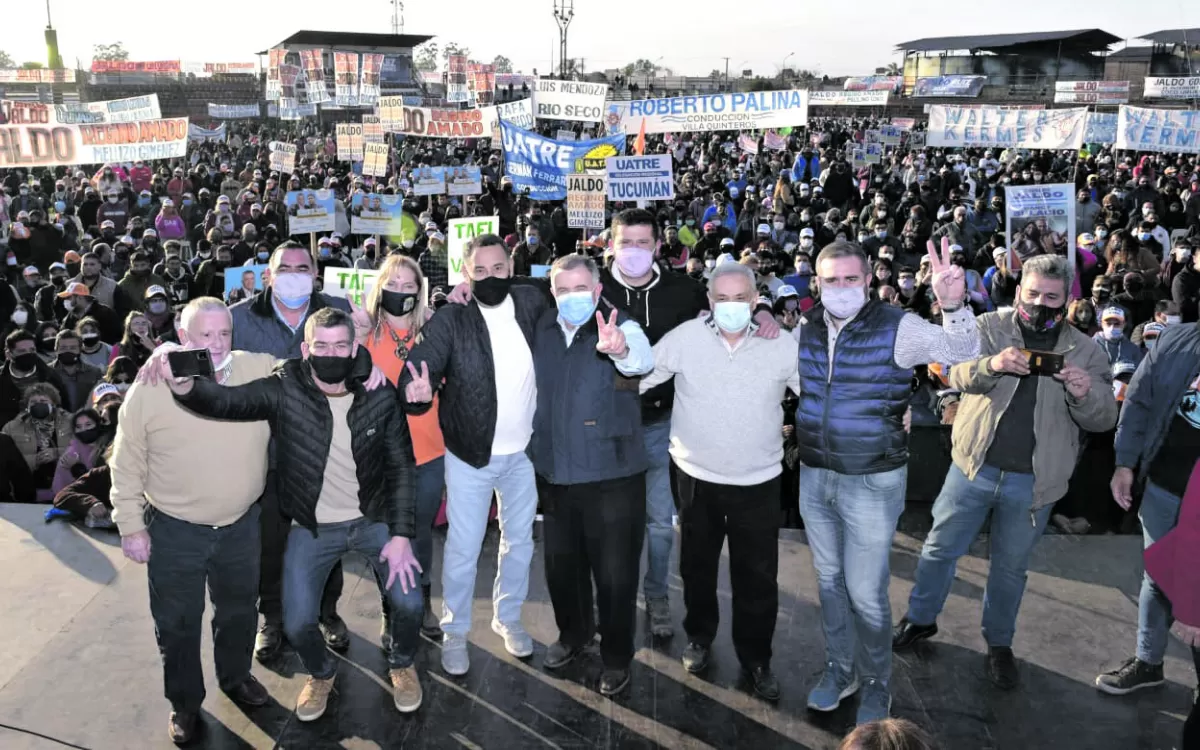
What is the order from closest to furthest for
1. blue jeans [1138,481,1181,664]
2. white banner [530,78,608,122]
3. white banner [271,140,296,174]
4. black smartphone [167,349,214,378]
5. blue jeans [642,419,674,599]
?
black smartphone [167,349,214,378] → blue jeans [1138,481,1181,664] → blue jeans [642,419,674,599] → white banner [530,78,608,122] → white banner [271,140,296,174]

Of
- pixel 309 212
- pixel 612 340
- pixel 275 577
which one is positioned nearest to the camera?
pixel 612 340

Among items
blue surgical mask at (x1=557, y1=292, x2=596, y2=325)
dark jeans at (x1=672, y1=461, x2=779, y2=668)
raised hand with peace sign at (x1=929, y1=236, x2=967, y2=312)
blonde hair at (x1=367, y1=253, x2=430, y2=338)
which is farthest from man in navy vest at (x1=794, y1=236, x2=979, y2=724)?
blonde hair at (x1=367, y1=253, x2=430, y2=338)

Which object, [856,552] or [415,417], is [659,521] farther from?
[415,417]

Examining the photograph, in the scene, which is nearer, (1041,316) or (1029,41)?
(1041,316)

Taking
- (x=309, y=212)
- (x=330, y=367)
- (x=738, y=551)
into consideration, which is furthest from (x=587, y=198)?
(x=330, y=367)

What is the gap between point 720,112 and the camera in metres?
15.8

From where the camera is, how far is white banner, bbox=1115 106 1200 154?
18.4 meters

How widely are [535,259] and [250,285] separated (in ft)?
13.7

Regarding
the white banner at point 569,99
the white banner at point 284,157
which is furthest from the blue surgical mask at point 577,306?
the white banner at point 284,157

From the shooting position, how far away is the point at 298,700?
4227mm

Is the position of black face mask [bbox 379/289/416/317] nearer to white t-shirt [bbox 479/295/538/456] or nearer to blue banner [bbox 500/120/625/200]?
white t-shirt [bbox 479/295/538/456]

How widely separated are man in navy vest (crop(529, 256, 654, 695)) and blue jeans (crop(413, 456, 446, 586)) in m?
0.58

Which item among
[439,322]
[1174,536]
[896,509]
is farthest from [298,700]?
[1174,536]

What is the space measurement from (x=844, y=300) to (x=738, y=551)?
1259mm
